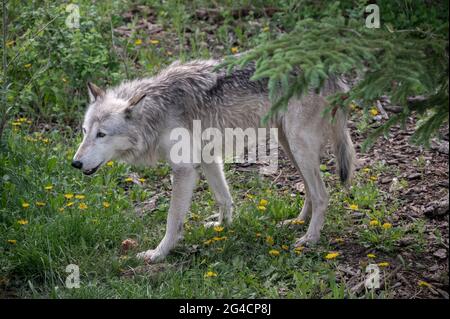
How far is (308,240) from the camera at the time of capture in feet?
18.3

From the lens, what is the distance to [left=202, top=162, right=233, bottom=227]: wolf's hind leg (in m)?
6.00

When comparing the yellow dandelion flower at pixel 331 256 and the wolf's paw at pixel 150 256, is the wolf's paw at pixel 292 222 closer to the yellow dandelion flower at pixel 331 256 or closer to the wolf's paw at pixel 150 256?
the yellow dandelion flower at pixel 331 256

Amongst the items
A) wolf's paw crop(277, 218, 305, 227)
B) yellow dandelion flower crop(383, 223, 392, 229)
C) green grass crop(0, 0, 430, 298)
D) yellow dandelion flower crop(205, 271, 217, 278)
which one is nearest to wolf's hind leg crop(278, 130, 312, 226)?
wolf's paw crop(277, 218, 305, 227)

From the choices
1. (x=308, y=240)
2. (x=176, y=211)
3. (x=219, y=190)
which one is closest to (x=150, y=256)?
(x=176, y=211)

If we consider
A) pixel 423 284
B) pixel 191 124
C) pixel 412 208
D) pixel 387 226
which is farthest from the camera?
pixel 412 208

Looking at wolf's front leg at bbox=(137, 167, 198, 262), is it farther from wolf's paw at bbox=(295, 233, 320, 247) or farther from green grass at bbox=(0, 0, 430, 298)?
wolf's paw at bbox=(295, 233, 320, 247)

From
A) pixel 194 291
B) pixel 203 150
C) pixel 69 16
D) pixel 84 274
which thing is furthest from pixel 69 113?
pixel 194 291

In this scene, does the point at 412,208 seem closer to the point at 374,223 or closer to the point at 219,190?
the point at 374,223

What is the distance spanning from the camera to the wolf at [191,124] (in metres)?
5.48

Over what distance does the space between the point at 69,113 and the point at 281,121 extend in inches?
115

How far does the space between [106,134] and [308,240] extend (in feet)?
6.00

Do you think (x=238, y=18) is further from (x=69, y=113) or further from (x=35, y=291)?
(x=35, y=291)

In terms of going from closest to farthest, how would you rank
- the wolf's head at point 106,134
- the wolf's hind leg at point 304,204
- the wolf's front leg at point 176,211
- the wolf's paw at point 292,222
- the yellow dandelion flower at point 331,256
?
the yellow dandelion flower at point 331,256 → the wolf's head at point 106,134 → the wolf's front leg at point 176,211 → the wolf's paw at point 292,222 → the wolf's hind leg at point 304,204

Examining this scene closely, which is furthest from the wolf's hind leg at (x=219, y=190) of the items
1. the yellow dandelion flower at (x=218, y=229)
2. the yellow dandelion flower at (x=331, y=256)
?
the yellow dandelion flower at (x=331, y=256)
